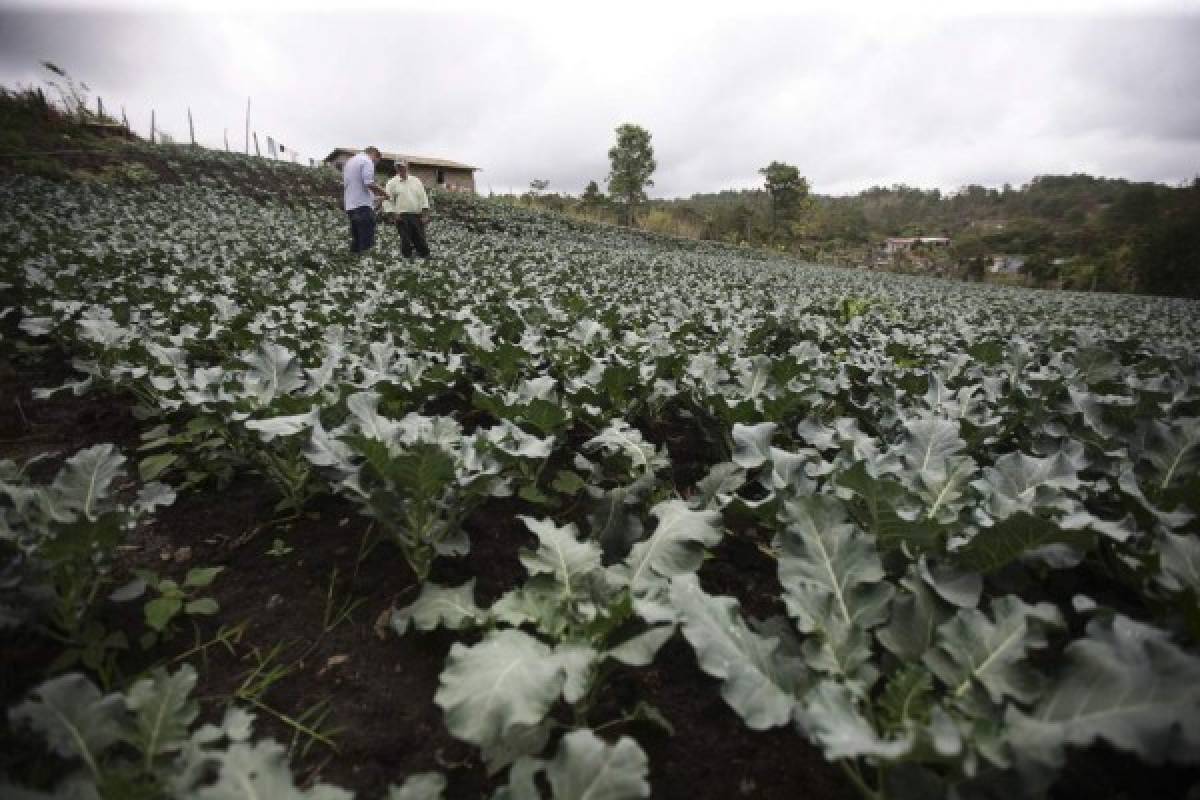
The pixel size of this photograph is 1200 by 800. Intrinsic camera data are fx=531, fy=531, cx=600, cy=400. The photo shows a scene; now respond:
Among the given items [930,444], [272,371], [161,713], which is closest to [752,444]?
[930,444]

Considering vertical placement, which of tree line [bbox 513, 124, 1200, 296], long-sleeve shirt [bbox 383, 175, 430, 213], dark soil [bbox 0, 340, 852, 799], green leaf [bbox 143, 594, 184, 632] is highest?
tree line [bbox 513, 124, 1200, 296]

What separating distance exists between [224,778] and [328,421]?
1.44m

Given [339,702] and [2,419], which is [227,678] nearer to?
[339,702]

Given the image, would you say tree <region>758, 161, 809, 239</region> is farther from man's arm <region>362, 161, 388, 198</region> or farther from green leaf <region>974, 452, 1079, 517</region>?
green leaf <region>974, 452, 1079, 517</region>

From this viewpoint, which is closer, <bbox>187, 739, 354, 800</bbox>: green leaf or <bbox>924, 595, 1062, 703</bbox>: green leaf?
<bbox>187, 739, 354, 800</bbox>: green leaf

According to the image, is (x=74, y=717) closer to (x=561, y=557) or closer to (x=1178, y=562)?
(x=561, y=557)

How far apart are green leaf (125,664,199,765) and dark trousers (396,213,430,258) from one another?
9968 mm

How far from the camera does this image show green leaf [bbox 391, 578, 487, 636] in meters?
1.41

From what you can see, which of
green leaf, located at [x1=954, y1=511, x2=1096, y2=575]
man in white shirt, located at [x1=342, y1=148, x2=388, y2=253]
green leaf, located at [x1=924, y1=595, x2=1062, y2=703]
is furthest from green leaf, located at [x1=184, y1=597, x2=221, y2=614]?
man in white shirt, located at [x1=342, y1=148, x2=388, y2=253]

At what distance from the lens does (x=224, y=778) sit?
3.28 ft

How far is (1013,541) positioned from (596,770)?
1.25 metres

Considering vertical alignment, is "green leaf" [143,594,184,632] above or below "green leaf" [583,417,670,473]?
below

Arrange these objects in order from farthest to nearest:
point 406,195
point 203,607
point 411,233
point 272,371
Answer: point 411,233, point 406,195, point 272,371, point 203,607

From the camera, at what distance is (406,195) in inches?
385
